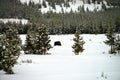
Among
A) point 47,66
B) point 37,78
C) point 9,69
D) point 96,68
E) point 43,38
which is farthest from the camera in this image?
point 43,38

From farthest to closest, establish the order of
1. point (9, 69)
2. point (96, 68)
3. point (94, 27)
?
point (94, 27), point (96, 68), point (9, 69)

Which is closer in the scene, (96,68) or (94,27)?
(96,68)

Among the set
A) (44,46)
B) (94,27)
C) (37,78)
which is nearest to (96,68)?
(37,78)

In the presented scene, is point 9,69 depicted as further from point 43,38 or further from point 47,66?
point 43,38

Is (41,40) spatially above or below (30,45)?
above

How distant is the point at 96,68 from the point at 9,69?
22.9 ft

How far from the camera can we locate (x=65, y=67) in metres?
22.7

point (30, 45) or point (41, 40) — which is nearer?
point (41, 40)

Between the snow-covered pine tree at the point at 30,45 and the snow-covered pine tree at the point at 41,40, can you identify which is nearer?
the snow-covered pine tree at the point at 41,40

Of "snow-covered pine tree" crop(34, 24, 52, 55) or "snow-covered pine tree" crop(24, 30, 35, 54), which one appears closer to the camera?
"snow-covered pine tree" crop(34, 24, 52, 55)

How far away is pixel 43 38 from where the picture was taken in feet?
136

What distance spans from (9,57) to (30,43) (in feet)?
70.0

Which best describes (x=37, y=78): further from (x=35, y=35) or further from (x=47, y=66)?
(x=35, y=35)

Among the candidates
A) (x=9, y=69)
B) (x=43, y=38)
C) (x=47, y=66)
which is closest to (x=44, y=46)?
(x=43, y=38)
